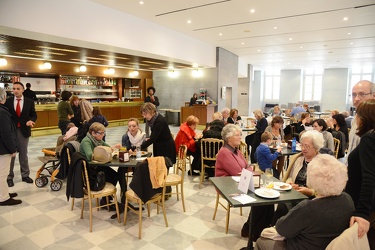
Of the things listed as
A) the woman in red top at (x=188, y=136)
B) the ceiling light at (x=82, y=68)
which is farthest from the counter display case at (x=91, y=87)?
the woman in red top at (x=188, y=136)

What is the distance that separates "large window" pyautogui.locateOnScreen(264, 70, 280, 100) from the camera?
21656 mm

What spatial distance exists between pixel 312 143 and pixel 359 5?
4999mm

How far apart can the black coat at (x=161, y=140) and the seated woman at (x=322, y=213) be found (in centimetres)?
243

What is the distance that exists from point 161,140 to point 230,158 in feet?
4.14

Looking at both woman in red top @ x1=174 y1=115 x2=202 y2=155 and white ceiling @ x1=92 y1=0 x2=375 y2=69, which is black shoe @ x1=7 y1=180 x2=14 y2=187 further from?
white ceiling @ x1=92 y1=0 x2=375 y2=69

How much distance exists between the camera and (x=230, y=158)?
3160 mm

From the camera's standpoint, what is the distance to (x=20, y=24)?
15.4 ft

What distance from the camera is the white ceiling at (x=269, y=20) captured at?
5875 millimetres

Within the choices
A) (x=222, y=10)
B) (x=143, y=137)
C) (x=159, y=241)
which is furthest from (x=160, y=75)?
(x=159, y=241)

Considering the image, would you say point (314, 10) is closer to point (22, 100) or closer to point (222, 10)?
point (222, 10)

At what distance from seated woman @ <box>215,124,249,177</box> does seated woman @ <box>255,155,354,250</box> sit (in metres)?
1.35

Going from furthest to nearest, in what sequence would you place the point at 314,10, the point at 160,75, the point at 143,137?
the point at 160,75, the point at 314,10, the point at 143,137

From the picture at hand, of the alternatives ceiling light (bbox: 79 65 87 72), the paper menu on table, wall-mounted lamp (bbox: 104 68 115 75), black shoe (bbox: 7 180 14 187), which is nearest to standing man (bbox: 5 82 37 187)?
black shoe (bbox: 7 180 14 187)

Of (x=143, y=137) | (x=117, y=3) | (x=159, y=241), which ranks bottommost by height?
(x=159, y=241)
